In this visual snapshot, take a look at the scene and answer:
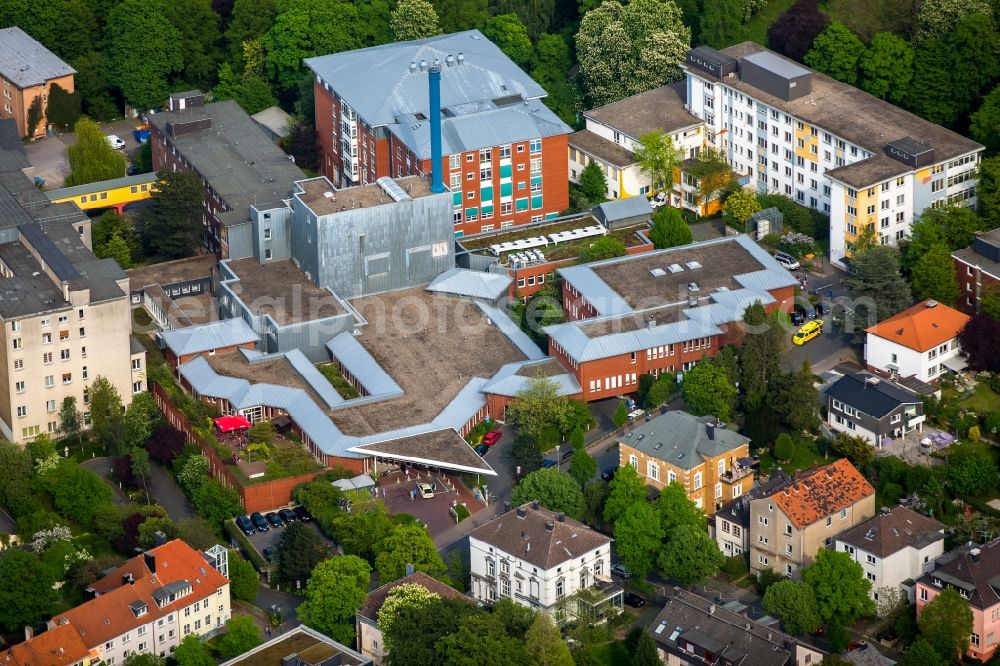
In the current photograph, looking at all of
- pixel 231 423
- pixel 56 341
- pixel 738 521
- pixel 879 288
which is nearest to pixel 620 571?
pixel 738 521

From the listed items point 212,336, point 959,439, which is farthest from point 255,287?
point 959,439

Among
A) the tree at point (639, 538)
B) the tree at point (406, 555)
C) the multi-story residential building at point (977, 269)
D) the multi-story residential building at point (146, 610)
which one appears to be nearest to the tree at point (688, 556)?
the tree at point (639, 538)

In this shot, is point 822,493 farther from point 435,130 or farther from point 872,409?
point 435,130

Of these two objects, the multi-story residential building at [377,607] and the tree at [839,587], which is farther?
the tree at [839,587]

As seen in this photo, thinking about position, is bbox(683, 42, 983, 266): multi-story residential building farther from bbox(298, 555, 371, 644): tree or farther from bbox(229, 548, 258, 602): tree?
bbox(229, 548, 258, 602): tree

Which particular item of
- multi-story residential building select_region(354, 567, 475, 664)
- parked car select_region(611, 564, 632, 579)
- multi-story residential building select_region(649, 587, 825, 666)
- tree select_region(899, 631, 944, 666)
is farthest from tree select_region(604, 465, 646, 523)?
tree select_region(899, 631, 944, 666)

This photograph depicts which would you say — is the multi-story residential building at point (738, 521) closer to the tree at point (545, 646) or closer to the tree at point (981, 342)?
the tree at point (545, 646)

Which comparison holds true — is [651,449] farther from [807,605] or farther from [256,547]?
[256,547]
